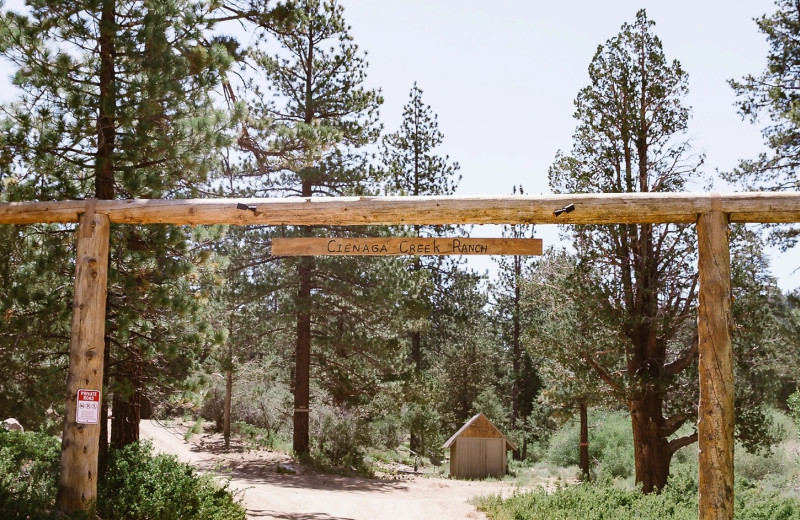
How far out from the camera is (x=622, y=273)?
50.9ft

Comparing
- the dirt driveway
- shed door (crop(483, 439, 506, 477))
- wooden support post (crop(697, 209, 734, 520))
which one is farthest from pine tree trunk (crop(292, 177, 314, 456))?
wooden support post (crop(697, 209, 734, 520))

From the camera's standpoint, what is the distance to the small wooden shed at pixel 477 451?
987 inches

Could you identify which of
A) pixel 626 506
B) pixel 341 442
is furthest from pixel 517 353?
pixel 626 506

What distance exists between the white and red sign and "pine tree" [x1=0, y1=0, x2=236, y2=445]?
59.1 inches

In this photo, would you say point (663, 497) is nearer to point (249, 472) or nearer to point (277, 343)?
point (249, 472)

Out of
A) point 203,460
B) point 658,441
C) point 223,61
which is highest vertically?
point 223,61

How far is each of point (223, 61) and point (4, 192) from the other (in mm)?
3472

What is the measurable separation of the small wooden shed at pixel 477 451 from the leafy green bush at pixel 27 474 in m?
16.8

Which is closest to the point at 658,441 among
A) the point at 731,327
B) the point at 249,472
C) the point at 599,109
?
the point at 599,109

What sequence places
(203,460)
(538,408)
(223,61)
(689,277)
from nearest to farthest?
(223,61)
(689,277)
(203,460)
(538,408)

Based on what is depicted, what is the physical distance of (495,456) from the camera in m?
25.5

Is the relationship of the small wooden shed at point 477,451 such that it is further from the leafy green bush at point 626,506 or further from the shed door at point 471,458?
the leafy green bush at point 626,506

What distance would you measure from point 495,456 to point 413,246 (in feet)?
60.7

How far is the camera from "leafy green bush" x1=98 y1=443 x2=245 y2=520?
29.4 feet
